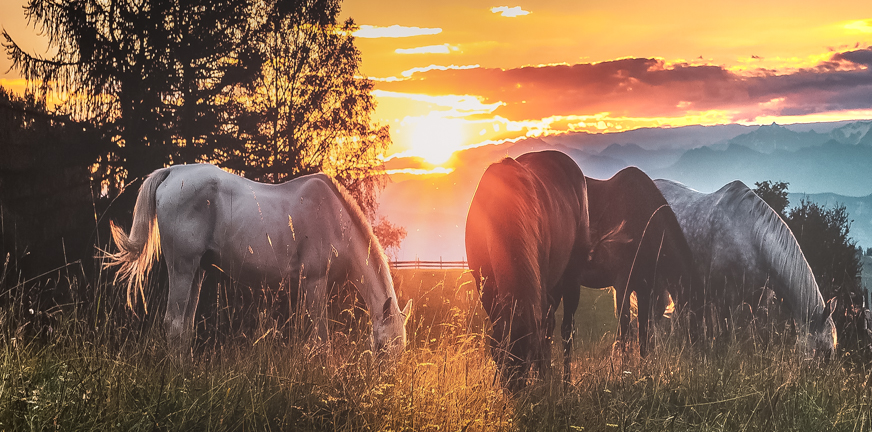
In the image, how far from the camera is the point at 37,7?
10.6 meters

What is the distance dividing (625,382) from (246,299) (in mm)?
5711

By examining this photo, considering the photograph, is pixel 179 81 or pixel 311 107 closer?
pixel 179 81

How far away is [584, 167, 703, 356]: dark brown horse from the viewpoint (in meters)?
7.27

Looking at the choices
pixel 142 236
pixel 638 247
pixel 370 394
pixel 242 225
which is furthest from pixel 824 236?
pixel 370 394

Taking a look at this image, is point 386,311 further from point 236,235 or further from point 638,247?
point 638,247

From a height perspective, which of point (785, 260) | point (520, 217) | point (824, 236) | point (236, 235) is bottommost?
point (824, 236)

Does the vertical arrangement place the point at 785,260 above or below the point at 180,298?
above

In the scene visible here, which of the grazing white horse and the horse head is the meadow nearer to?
the horse head

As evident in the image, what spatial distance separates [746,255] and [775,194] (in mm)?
14325

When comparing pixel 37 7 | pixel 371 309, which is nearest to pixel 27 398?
pixel 371 309

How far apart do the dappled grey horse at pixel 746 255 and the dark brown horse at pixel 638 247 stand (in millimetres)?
451

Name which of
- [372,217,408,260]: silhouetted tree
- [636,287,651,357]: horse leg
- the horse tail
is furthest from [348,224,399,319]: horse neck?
[372,217,408,260]: silhouetted tree

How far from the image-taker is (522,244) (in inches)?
156

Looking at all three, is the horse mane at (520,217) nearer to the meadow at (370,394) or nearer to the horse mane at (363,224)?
the meadow at (370,394)
